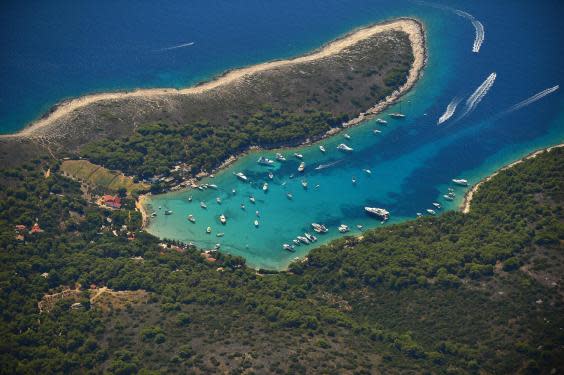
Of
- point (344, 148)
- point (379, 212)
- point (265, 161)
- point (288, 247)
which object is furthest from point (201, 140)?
point (379, 212)

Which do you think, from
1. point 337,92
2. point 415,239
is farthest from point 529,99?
point 415,239

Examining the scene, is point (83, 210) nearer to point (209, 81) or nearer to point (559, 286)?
point (209, 81)

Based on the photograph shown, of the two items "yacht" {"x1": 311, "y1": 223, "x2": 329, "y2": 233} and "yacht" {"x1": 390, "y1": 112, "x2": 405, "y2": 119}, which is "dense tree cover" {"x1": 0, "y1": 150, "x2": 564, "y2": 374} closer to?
"yacht" {"x1": 311, "y1": 223, "x2": 329, "y2": 233}

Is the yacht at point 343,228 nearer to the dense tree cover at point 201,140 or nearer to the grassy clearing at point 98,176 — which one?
the dense tree cover at point 201,140

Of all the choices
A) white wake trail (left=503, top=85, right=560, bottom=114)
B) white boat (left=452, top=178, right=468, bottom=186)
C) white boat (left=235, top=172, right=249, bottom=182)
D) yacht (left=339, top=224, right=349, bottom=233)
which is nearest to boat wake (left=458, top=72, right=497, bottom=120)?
white wake trail (left=503, top=85, right=560, bottom=114)

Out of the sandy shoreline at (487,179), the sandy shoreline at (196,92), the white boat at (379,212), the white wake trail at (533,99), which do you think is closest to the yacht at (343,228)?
the white boat at (379,212)

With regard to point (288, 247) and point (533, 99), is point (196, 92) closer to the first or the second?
point (288, 247)
